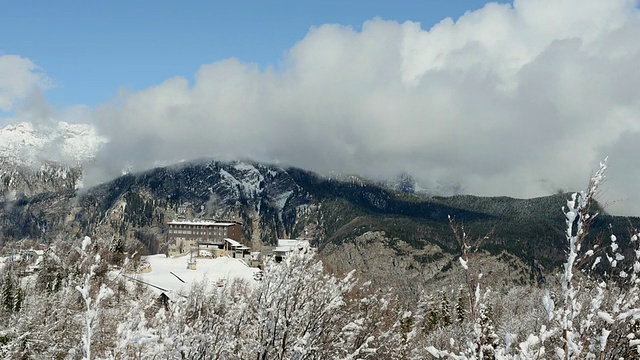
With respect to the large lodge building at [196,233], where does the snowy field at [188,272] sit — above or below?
below

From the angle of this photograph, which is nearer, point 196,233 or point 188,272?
point 188,272

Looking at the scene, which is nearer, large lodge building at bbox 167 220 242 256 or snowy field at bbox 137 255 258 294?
snowy field at bbox 137 255 258 294

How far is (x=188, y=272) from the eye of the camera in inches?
3346

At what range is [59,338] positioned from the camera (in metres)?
27.3

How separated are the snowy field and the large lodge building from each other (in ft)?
260

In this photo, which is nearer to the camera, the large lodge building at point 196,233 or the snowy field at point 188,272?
the snowy field at point 188,272

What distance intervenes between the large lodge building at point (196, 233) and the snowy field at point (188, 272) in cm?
7917

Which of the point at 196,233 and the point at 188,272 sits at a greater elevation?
the point at 196,233

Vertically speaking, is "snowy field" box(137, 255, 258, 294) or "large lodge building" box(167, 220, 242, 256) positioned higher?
"large lodge building" box(167, 220, 242, 256)

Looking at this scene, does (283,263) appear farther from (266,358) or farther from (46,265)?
(46,265)

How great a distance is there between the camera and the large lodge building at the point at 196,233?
185250 millimetres

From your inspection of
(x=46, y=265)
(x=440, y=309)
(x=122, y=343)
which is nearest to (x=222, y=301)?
(x=122, y=343)

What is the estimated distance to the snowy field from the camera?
69387 millimetres

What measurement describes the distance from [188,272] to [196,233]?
108m
